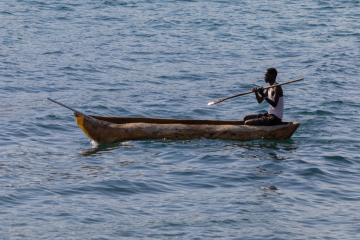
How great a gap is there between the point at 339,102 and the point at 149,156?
7061 mm

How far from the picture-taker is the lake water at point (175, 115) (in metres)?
7.70

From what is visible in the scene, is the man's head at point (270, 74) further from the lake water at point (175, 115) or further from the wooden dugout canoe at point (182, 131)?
the lake water at point (175, 115)

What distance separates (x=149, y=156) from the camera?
34.3ft

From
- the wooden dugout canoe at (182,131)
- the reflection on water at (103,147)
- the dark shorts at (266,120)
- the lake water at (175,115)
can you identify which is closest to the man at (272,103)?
the dark shorts at (266,120)

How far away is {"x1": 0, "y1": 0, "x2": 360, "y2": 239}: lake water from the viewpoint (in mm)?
7701

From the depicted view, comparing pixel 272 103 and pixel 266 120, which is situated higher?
pixel 272 103

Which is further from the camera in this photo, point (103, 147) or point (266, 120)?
point (266, 120)

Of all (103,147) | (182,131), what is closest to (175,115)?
(182,131)

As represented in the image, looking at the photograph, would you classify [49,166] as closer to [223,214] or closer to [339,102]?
[223,214]

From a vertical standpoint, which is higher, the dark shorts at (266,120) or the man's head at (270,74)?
the man's head at (270,74)

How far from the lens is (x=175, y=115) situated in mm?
14359

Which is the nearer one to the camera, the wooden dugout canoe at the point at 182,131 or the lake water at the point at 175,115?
the lake water at the point at 175,115

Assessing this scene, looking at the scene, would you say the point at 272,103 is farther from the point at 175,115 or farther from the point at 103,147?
the point at 175,115

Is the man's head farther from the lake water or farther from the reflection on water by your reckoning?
the reflection on water
